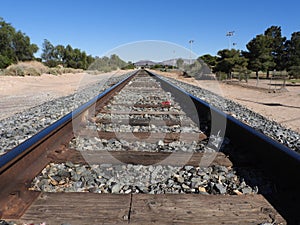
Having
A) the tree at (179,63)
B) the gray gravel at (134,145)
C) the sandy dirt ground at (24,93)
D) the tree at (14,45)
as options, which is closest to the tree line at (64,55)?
the tree at (14,45)

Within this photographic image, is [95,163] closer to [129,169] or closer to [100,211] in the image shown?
[129,169]

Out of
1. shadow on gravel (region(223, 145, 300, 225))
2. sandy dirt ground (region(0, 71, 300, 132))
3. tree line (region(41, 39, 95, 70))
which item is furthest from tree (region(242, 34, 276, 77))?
tree line (region(41, 39, 95, 70))

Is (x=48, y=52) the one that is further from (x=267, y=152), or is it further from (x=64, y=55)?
(x=267, y=152)

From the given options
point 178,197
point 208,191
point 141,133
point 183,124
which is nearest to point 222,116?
point 183,124

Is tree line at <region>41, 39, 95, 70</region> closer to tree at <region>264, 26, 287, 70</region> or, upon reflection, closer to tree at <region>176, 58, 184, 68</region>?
tree at <region>176, 58, 184, 68</region>

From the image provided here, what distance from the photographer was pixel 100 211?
140 cm

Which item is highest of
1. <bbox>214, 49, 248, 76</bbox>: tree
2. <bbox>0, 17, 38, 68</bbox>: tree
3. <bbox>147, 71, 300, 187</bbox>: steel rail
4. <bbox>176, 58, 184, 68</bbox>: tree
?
<bbox>0, 17, 38, 68</bbox>: tree

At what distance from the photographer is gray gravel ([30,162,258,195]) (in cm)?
175

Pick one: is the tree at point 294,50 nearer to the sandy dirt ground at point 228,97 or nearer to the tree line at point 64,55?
the sandy dirt ground at point 228,97

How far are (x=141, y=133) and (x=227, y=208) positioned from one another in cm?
164

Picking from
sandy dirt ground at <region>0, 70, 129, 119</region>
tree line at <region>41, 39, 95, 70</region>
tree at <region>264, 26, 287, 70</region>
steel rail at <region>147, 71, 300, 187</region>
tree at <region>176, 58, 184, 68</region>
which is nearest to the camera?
steel rail at <region>147, 71, 300, 187</region>

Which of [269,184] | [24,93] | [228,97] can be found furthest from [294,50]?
[269,184]

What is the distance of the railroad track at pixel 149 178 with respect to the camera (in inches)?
54.7

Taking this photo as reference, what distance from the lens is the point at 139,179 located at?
6.23 ft
